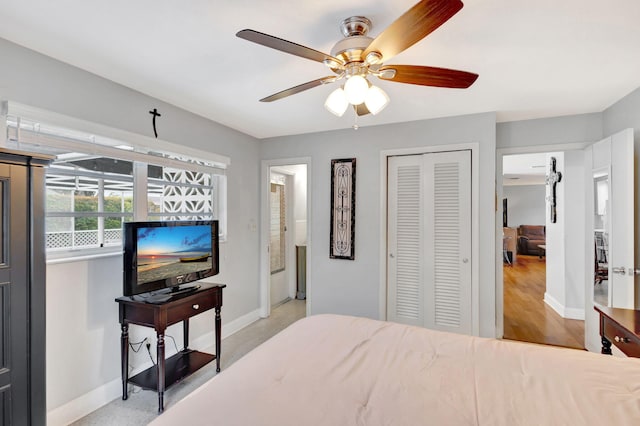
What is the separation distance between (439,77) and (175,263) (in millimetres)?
2274

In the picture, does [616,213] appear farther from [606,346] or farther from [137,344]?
[137,344]

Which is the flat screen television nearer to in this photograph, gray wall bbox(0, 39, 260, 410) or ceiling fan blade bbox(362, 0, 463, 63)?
gray wall bbox(0, 39, 260, 410)

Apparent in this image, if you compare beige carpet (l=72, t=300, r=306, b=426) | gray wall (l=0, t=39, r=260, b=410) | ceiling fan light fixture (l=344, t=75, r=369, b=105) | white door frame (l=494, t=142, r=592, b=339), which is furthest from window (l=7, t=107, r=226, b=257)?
white door frame (l=494, t=142, r=592, b=339)

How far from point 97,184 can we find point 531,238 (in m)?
11.0

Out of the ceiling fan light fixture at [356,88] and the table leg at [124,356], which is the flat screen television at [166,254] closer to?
the table leg at [124,356]

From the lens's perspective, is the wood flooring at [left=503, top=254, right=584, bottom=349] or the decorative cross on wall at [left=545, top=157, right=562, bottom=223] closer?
the wood flooring at [left=503, top=254, right=584, bottom=349]

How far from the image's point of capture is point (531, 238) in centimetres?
966

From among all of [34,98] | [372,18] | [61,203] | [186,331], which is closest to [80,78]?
[34,98]

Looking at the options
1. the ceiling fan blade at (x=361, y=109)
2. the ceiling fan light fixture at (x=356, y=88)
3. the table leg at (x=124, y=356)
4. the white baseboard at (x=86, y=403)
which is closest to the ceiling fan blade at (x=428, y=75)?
the ceiling fan light fixture at (x=356, y=88)

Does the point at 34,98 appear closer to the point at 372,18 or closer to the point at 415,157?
the point at 372,18

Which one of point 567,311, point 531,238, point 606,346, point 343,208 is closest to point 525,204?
point 531,238

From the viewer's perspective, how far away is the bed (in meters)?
1.05

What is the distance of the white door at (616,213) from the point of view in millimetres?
2395

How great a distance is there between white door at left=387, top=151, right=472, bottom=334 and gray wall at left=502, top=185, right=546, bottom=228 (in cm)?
864
